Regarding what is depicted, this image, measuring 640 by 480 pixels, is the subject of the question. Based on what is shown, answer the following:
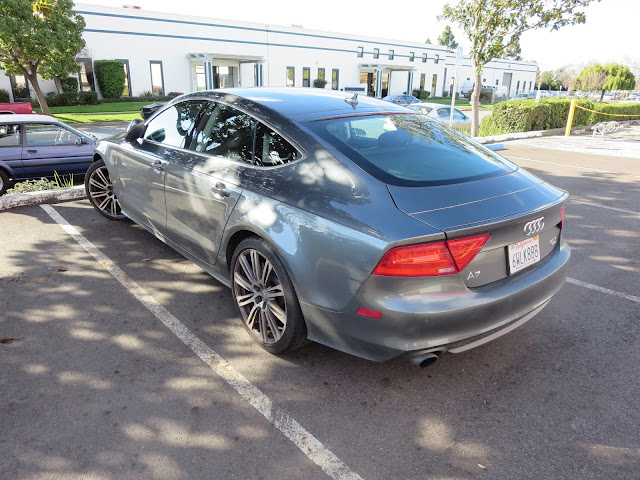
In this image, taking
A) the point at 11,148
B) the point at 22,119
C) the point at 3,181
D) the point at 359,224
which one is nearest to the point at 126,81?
the point at 22,119

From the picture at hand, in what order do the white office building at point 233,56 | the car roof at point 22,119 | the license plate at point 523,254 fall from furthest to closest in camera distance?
the white office building at point 233,56
the car roof at point 22,119
the license plate at point 523,254

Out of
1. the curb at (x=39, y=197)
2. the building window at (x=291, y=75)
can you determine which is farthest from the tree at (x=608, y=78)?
the curb at (x=39, y=197)

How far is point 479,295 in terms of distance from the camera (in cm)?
245

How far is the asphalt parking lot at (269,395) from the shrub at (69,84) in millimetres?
29497

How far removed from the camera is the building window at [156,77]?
3325 cm

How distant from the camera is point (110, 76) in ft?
99.4

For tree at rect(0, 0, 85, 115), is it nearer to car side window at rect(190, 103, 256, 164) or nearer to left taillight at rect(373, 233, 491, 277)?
car side window at rect(190, 103, 256, 164)

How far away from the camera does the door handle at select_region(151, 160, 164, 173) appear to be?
3908 mm

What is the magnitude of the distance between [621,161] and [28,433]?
12.4 metres

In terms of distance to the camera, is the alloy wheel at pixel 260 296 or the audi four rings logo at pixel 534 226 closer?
the audi four rings logo at pixel 534 226

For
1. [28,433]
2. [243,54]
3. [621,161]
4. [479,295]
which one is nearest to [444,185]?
[479,295]

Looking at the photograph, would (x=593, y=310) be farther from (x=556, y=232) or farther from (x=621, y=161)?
(x=621, y=161)

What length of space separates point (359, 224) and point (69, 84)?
107 feet

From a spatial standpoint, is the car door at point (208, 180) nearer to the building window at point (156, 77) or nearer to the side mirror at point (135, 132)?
the side mirror at point (135, 132)
